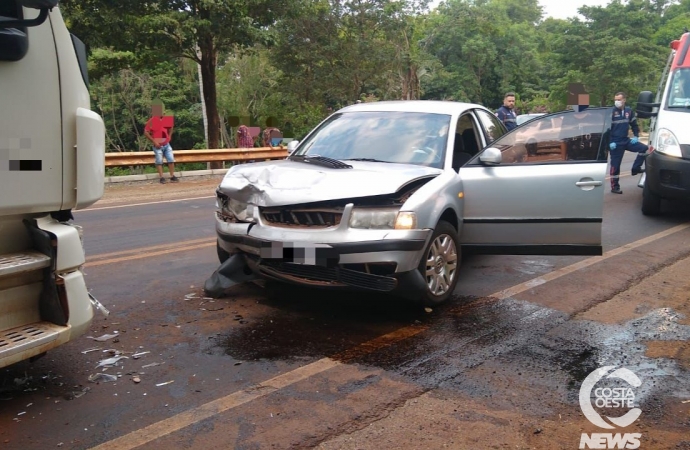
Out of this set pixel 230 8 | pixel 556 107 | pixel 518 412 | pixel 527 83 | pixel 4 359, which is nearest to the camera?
pixel 4 359

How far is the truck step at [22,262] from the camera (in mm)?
3182

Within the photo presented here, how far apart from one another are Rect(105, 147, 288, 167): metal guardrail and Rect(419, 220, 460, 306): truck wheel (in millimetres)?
11325

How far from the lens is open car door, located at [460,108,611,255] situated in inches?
215

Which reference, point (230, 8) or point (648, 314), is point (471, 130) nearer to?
point (648, 314)

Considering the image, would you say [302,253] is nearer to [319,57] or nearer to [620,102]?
[620,102]

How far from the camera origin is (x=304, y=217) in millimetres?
4629

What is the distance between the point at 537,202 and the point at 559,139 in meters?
0.69

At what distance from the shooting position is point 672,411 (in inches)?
135

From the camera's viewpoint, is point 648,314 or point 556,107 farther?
point 556,107

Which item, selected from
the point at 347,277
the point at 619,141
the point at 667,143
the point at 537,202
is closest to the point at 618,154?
the point at 619,141

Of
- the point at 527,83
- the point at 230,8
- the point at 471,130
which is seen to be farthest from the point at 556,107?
the point at 471,130

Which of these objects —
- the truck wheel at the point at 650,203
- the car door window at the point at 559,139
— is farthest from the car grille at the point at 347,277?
the truck wheel at the point at 650,203

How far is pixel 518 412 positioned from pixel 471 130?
3493 millimetres

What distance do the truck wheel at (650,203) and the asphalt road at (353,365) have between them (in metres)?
3.31
